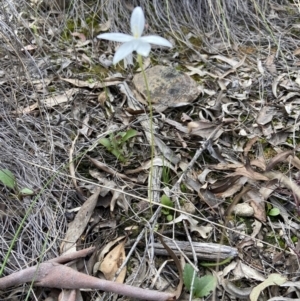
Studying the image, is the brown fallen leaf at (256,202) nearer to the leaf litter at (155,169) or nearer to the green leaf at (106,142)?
the leaf litter at (155,169)

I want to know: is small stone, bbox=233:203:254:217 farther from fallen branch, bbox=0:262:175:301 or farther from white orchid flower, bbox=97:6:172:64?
white orchid flower, bbox=97:6:172:64

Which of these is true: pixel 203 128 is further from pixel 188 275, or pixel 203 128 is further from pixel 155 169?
pixel 188 275

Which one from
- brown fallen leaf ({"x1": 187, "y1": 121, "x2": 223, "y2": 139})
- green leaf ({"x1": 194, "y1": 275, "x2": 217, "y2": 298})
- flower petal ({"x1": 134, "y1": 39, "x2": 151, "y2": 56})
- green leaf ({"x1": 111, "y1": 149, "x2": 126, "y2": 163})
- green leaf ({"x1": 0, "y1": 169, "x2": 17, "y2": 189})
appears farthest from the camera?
brown fallen leaf ({"x1": 187, "y1": 121, "x2": 223, "y2": 139})

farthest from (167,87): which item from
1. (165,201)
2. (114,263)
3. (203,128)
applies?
(114,263)

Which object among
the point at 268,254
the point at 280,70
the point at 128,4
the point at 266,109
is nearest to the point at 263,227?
the point at 268,254

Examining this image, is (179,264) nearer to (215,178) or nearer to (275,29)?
(215,178)

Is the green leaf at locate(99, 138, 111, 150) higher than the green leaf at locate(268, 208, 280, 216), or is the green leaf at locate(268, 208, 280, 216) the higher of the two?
the green leaf at locate(99, 138, 111, 150)

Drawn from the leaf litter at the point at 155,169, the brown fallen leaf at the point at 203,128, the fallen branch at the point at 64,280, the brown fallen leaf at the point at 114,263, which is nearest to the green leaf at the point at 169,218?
the leaf litter at the point at 155,169

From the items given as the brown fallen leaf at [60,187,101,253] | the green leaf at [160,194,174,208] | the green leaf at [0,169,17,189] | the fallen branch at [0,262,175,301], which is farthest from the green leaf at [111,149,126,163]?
the fallen branch at [0,262,175,301]
